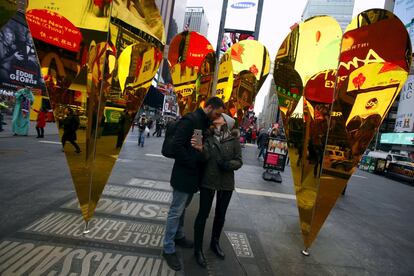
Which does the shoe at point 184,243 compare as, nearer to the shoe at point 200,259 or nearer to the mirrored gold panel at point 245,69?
the shoe at point 200,259

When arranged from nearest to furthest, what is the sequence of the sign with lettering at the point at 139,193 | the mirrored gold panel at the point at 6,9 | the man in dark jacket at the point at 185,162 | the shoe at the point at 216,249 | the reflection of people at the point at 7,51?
the mirrored gold panel at the point at 6,9 < the man in dark jacket at the point at 185,162 < the shoe at the point at 216,249 < the sign with lettering at the point at 139,193 < the reflection of people at the point at 7,51

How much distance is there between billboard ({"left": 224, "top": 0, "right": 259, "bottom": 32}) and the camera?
45375 mm

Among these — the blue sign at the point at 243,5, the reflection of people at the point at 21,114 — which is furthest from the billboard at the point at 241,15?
the reflection of people at the point at 21,114

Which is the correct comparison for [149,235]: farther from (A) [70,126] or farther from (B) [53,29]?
(B) [53,29]

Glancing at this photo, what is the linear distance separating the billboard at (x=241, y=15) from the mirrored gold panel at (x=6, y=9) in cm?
4584

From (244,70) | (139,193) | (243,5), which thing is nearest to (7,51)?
(244,70)

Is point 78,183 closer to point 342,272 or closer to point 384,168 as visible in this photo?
point 342,272

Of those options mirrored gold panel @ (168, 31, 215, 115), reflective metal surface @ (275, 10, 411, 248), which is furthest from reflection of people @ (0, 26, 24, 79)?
reflective metal surface @ (275, 10, 411, 248)

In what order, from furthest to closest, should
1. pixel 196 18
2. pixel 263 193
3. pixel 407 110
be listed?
pixel 196 18 → pixel 407 110 → pixel 263 193

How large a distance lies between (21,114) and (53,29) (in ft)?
34.3

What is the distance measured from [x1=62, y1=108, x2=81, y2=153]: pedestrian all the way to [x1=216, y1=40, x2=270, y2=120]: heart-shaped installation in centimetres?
438

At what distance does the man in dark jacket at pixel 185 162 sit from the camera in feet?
9.33

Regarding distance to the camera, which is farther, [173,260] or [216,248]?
[216,248]

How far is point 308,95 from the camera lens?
3.79 m
